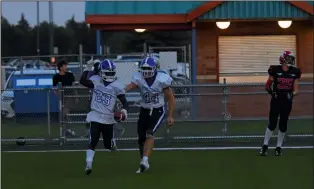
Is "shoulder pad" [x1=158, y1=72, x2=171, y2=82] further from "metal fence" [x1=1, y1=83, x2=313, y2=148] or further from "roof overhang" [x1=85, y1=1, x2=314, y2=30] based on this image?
"roof overhang" [x1=85, y1=1, x2=314, y2=30]

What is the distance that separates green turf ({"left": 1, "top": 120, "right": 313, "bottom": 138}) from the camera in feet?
48.2

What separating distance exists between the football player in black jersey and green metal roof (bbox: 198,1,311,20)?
7.37 meters

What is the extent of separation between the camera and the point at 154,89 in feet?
34.7

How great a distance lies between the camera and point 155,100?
1065 centimetres

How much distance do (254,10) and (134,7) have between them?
364 cm

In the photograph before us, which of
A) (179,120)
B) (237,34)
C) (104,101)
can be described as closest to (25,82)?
(237,34)

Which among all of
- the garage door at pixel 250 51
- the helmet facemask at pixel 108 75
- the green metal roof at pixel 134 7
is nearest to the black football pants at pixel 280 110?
the helmet facemask at pixel 108 75

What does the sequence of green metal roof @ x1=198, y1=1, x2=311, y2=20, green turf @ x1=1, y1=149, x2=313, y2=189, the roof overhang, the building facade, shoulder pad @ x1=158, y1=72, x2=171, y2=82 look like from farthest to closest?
the building facade → the roof overhang → green metal roof @ x1=198, y1=1, x2=311, y2=20 → shoulder pad @ x1=158, y1=72, x2=171, y2=82 → green turf @ x1=1, y1=149, x2=313, y2=189

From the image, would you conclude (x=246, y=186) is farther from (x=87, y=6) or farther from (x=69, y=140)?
(x=87, y=6)

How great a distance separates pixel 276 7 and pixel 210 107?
17.7 feet

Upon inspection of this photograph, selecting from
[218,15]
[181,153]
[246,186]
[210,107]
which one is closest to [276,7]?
[218,15]

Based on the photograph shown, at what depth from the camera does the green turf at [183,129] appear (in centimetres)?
1468

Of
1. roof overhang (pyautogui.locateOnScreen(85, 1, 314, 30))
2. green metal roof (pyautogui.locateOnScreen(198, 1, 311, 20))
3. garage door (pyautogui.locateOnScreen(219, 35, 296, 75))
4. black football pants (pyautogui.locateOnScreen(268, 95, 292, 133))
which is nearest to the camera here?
black football pants (pyautogui.locateOnScreen(268, 95, 292, 133))

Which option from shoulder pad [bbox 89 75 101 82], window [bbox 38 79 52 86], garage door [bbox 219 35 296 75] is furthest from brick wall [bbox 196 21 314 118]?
shoulder pad [bbox 89 75 101 82]
